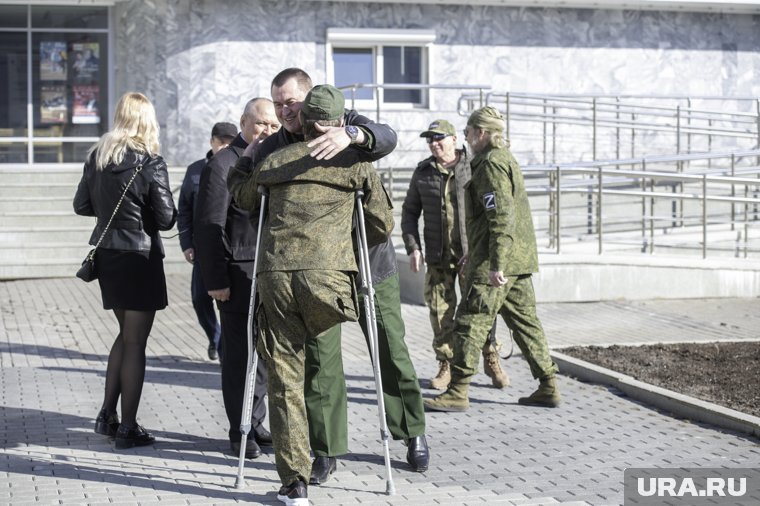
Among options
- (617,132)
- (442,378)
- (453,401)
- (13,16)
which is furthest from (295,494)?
(13,16)

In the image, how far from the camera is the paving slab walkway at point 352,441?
6.16 meters

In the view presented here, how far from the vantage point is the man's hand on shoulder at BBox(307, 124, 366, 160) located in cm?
563

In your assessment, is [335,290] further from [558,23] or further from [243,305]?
[558,23]

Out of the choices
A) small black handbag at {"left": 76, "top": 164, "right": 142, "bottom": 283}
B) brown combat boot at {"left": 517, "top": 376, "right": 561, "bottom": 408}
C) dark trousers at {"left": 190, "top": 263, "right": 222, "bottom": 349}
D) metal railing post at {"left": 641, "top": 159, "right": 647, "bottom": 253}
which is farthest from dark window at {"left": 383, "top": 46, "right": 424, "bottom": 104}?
small black handbag at {"left": 76, "top": 164, "right": 142, "bottom": 283}

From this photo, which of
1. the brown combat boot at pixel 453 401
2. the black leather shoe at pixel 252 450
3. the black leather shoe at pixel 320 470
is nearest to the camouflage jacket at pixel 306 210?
the black leather shoe at pixel 320 470

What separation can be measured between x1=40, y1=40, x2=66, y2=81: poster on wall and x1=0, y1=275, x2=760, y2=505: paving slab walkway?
9.08 m

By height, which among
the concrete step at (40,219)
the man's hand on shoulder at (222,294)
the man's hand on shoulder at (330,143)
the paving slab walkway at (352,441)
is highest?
the man's hand on shoulder at (330,143)

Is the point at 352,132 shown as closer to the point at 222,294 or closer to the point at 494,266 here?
the point at 222,294

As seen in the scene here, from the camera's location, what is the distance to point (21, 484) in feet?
20.7

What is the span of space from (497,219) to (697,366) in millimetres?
2563

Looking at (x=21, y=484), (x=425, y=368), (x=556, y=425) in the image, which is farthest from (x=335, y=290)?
(x=425, y=368)

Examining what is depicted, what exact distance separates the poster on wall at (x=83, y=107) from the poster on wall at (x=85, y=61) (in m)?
0.20

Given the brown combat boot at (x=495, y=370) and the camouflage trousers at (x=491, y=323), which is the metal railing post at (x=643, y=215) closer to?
the brown combat boot at (x=495, y=370)

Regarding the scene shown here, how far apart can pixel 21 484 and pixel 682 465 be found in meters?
3.59
